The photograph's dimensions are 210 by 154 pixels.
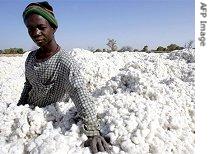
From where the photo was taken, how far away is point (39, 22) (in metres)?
3.01

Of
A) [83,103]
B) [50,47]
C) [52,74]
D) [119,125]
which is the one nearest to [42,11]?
[50,47]

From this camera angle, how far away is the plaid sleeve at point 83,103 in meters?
2.77

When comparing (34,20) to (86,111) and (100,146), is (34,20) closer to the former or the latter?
(86,111)

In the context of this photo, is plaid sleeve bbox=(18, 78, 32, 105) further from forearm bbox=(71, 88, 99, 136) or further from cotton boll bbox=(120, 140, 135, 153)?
cotton boll bbox=(120, 140, 135, 153)

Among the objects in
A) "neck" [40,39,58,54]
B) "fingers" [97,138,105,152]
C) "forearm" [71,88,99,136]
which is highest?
"neck" [40,39,58,54]

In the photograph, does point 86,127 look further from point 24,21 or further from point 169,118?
point 24,21

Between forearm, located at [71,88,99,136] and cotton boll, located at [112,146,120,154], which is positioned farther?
forearm, located at [71,88,99,136]

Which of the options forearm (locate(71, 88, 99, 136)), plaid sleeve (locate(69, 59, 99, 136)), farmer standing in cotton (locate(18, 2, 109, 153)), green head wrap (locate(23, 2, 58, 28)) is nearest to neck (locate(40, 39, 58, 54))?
farmer standing in cotton (locate(18, 2, 109, 153))

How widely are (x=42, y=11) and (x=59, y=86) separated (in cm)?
61

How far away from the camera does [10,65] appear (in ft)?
43.4

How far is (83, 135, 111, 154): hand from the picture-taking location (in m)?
2.66

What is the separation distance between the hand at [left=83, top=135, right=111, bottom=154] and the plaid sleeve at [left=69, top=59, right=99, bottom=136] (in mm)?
42
